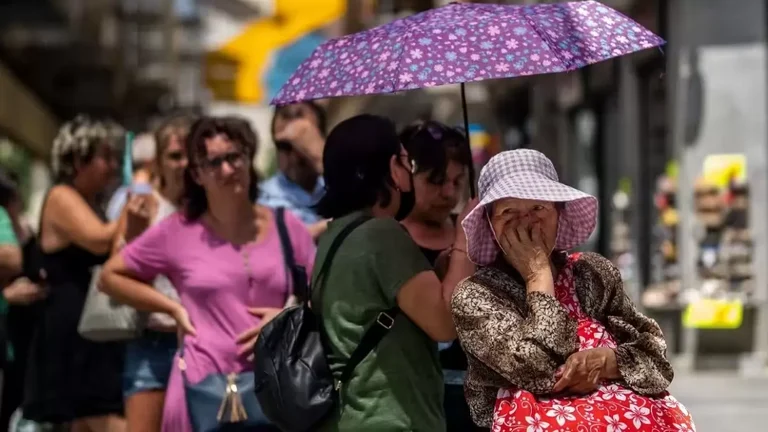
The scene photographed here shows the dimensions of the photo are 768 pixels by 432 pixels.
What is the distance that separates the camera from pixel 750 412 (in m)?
11.2

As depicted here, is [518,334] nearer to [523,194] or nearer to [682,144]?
[523,194]

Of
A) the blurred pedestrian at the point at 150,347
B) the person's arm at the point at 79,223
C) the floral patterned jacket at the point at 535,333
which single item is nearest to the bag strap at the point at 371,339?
the floral patterned jacket at the point at 535,333

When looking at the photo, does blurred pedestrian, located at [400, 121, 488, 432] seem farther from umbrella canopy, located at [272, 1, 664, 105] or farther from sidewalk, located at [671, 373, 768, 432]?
sidewalk, located at [671, 373, 768, 432]

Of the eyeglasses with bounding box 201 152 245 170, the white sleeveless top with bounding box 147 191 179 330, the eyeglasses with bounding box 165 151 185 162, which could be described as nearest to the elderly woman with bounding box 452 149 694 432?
the eyeglasses with bounding box 201 152 245 170

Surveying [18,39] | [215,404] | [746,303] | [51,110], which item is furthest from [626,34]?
[51,110]

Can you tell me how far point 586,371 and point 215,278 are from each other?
6.21 feet

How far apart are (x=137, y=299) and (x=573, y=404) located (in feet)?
7.59

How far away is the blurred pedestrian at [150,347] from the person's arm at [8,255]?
829 mm

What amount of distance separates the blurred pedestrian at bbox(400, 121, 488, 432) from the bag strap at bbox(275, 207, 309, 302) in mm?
439

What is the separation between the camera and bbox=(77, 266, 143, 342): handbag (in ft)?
19.2

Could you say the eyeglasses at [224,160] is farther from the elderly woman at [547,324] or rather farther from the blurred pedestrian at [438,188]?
the elderly woman at [547,324]

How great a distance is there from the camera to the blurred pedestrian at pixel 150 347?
5.78 m

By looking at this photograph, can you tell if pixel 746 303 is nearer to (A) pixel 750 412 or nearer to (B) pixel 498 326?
(A) pixel 750 412

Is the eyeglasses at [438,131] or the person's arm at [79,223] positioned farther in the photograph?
the person's arm at [79,223]
